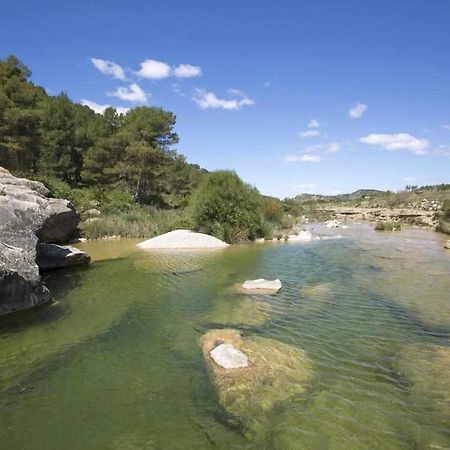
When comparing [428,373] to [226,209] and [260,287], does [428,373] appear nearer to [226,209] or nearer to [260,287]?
[260,287]

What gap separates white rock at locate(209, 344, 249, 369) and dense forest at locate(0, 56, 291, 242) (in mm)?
17200

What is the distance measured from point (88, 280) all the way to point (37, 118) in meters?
27.5

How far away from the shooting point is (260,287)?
42.1ft

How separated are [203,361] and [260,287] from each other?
5.64 m

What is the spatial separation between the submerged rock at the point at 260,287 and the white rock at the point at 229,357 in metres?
4.91

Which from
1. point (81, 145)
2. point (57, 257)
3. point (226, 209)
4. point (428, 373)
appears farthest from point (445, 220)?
point (81, 145)

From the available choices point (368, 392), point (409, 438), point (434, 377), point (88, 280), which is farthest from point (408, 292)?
point (88, 280)

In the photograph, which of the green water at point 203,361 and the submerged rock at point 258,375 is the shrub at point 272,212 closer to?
the green water at point 203,361

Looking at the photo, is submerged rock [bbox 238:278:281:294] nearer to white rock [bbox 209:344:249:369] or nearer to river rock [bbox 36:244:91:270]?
white rock [bbox 209:344:249:369]

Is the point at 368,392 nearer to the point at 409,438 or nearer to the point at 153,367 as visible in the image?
the point at 409,438

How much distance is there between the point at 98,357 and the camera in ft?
25.3

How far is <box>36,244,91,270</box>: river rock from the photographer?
16062 millimetres

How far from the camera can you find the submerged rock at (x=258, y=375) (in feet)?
19.4

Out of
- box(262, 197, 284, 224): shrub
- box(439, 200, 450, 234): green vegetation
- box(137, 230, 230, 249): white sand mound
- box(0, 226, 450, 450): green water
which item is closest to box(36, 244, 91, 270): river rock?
box(0, 226, 450, 450): green water
